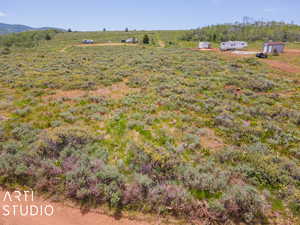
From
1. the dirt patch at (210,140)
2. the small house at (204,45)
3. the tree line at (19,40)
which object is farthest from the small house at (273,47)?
the tree line at (19,40)

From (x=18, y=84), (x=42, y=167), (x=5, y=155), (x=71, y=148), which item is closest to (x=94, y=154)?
(x=71, y=148)

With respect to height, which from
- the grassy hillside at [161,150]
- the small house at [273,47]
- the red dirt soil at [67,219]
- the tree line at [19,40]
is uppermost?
the tree line at [19,40]

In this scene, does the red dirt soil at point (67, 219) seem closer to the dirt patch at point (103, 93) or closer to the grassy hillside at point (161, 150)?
the grassy hillside at point (161, 150)

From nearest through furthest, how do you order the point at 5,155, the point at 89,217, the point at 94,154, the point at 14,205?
the point at 89,217
the point at 14,205
the point at 5,155
the point at 94,154

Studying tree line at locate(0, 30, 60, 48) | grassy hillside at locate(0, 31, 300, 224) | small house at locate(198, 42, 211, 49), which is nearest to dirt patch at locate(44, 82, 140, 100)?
grassy hillside at locate(0, 31, 300, 224)

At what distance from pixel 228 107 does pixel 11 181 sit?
392 inches

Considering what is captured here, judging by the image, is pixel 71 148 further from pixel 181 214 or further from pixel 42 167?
pixel 181 214

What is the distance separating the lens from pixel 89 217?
385 cm

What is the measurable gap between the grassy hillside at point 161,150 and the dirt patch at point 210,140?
0.13ft

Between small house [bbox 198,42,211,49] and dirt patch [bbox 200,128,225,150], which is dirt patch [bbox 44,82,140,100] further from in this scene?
small house [bbox 198,42,211,49]

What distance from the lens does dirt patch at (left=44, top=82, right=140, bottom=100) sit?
418 inches

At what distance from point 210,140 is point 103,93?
7.91 meters

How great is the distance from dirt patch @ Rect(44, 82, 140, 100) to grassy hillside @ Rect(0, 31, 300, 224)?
0.15 metres

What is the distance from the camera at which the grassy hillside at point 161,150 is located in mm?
4133
